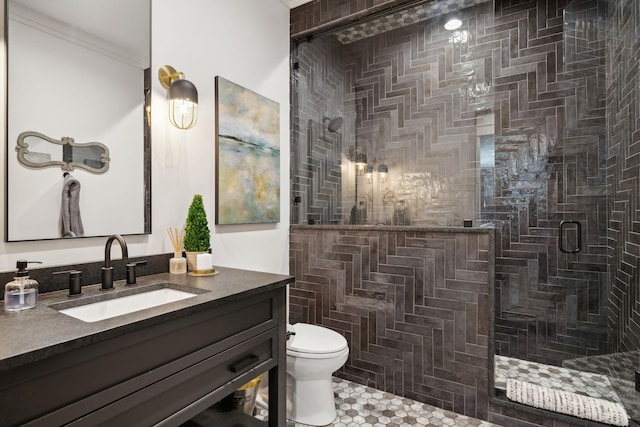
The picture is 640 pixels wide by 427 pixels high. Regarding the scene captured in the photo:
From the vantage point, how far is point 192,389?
1220 mm

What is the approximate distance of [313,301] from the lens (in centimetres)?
274

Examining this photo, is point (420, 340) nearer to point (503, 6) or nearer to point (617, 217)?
point (617, 217)

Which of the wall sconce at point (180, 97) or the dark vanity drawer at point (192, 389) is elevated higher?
the wall sconce at point (180, 97)

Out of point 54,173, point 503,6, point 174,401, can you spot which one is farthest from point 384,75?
point 174,401

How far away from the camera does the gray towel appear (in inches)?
57.6

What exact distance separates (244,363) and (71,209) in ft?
3.23

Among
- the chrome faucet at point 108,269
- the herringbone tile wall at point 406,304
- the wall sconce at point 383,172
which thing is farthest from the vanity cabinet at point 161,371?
the wall sconce at point 383,172

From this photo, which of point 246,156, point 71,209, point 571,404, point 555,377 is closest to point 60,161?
point 71,209

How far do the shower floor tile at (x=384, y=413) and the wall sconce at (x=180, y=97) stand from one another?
1802 mm

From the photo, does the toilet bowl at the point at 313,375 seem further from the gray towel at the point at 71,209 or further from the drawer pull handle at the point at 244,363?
the gray towel at the point at 71,209

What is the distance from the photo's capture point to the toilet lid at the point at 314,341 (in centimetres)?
199

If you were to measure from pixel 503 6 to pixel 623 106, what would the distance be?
1305mm

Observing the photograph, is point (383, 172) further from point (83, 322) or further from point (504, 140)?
point (83, 322)

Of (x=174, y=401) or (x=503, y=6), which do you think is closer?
(x=174, y=401)
